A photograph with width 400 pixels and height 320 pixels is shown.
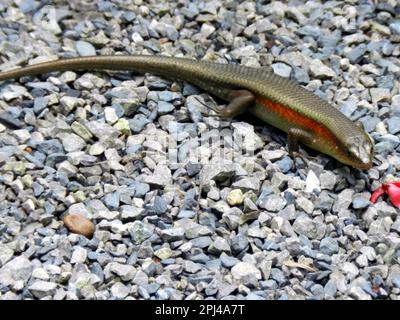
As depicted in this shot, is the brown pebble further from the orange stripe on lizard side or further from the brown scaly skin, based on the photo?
the orange stripe on lizard side

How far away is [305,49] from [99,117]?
1891mm

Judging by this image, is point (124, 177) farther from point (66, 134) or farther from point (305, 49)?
point (305, 49)

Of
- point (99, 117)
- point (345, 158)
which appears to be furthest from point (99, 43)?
point (345, 158)

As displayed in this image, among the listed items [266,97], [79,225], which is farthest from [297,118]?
[79,225]

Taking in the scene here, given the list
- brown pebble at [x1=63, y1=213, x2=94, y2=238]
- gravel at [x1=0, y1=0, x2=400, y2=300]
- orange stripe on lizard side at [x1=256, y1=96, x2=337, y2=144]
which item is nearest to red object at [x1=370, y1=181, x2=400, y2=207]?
gravel at [x1=0, y1=0, x2=400, y2=300]

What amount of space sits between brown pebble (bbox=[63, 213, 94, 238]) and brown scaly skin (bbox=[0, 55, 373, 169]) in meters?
1.53

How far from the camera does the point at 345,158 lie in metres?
5.44

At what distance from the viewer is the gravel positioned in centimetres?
459

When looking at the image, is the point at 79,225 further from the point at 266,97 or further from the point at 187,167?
the point at 266,97

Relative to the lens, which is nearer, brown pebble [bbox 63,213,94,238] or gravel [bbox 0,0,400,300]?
gravel [bbox 0,0,400,300]

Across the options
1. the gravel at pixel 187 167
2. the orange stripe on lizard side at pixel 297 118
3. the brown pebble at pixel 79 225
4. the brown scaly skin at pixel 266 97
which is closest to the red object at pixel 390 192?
the gravel at pixel 187 167

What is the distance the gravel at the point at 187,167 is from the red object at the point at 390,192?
5cm

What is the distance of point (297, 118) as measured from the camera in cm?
578

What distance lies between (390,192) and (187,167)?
136cm
